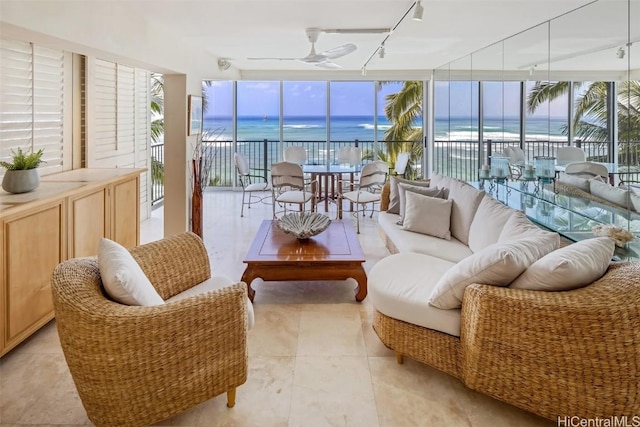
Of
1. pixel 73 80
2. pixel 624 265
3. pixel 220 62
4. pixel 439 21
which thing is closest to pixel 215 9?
pixel 73 80

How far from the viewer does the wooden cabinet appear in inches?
99.1

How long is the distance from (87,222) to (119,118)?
2495mm

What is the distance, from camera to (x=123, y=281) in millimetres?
1894

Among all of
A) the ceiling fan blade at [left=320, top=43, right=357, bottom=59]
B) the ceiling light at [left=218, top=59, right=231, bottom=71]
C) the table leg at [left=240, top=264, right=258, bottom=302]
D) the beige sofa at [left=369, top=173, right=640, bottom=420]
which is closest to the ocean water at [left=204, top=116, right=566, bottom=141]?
the ceiling light at [left=218, top=59, right=231, bottom=71]

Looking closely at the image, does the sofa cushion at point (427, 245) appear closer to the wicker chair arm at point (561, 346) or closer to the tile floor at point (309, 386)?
the tile floor at point (309, 386)

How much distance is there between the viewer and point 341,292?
3.69 m

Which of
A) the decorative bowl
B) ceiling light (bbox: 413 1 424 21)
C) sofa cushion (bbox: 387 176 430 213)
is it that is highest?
ceiling light (bbox: 413 1 424 21)

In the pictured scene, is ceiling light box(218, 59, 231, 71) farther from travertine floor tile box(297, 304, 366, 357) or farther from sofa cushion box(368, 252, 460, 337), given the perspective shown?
sofa cushion box(368, 252, 460, 337)

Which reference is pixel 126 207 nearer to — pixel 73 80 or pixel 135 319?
pixel 73 80

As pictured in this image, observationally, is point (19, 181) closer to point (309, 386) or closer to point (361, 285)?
point (309, 386)

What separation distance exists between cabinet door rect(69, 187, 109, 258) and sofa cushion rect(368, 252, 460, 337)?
203 centimetres

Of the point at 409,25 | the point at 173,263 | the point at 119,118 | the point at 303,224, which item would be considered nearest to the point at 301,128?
the point at 119,118

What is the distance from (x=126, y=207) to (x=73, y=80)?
4.32ft

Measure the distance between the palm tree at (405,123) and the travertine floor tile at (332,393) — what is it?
695cm
